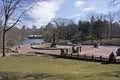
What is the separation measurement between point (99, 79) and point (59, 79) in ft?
7.04

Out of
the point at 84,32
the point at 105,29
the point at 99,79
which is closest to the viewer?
the point at 99,79

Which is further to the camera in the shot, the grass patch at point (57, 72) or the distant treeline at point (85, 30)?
the distant treeline at point (85, 30)

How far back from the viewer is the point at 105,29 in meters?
108

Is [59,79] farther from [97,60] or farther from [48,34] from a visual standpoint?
[48,34]

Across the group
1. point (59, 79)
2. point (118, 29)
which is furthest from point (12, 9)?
point (118, 29)

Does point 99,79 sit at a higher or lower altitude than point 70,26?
lower

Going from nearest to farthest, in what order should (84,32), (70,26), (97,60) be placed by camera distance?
(97,60)
(84,32)
(70,26)

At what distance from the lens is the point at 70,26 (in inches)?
4975

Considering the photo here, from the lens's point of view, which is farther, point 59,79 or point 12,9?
point 12,9

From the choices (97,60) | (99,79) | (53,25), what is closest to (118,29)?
(53,25)

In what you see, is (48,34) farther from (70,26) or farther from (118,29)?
(118,29)

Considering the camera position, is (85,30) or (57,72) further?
(85,30)

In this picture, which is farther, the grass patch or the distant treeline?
the distant treeline

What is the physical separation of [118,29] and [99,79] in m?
120
